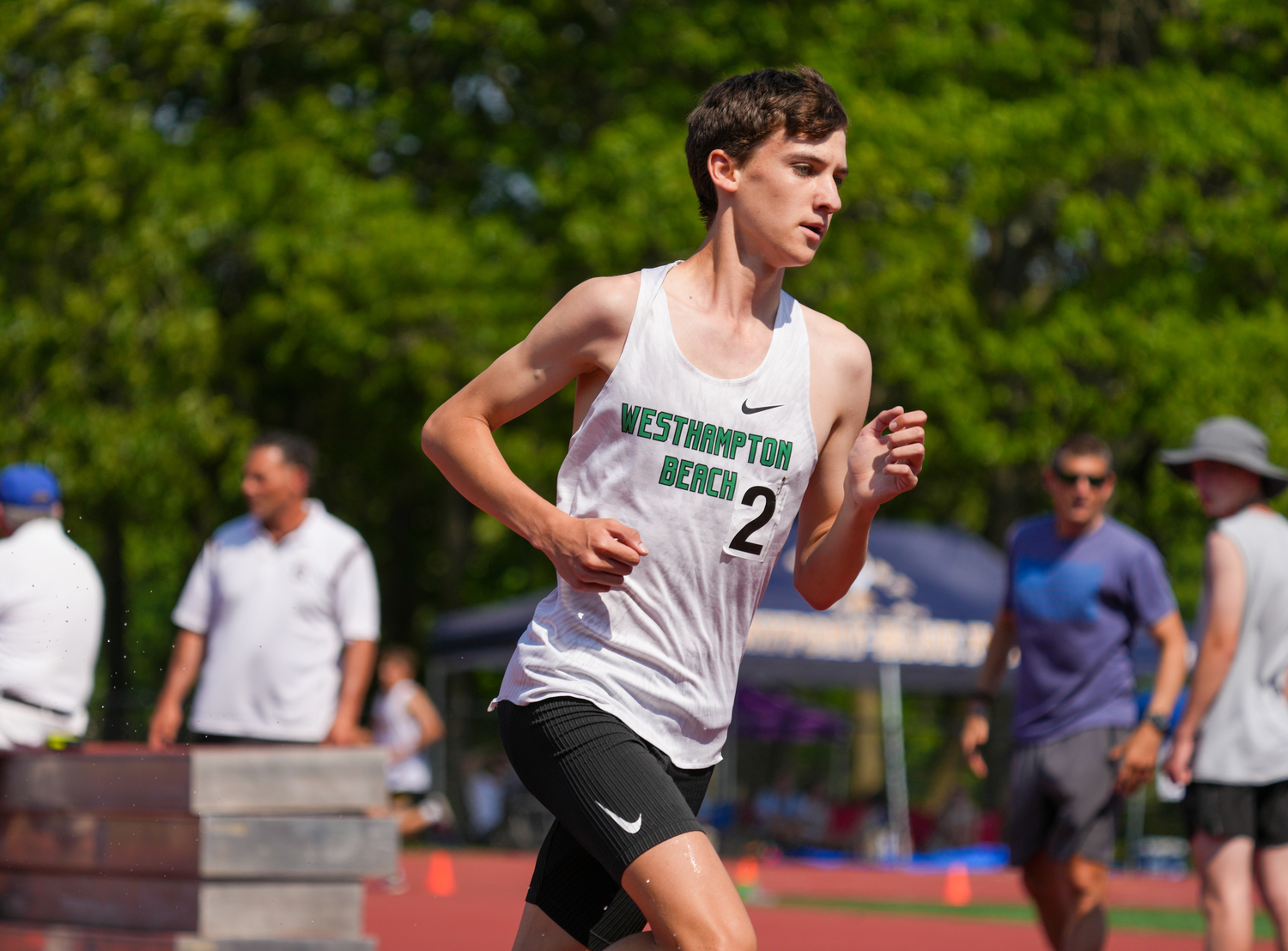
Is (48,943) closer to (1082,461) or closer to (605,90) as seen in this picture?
(1082,461)

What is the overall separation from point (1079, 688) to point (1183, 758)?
630 millimetres

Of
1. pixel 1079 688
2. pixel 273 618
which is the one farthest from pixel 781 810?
pixel 1079 688

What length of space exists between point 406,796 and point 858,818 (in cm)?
543

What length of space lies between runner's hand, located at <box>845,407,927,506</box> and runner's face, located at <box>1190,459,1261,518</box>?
3.22 metres

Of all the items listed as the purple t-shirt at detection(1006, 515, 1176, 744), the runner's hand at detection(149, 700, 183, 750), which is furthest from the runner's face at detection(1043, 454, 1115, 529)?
the runner's hand at detection(149, 700, 183, 750)

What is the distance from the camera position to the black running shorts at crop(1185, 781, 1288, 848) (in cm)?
598

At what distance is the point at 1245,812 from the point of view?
5.99 metres

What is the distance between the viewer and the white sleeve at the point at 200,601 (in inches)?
296

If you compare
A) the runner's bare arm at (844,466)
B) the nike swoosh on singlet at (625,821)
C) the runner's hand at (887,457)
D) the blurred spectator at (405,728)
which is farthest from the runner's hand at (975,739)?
the blurred spectator at (405,728)

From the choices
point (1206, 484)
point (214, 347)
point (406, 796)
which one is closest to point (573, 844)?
point (1206, 484)

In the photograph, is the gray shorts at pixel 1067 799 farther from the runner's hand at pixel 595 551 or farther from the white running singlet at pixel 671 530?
the runner's hand at pixel 595 551

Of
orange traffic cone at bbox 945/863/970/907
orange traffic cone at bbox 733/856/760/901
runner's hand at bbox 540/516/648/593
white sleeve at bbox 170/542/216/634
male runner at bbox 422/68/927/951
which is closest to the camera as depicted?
runner's hand at bbox 540/516/648/593

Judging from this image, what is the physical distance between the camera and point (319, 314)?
826 inches

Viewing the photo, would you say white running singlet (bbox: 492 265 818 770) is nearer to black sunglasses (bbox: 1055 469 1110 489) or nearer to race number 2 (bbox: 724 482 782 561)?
race number 2 (bbox: 724 482 782 561)
